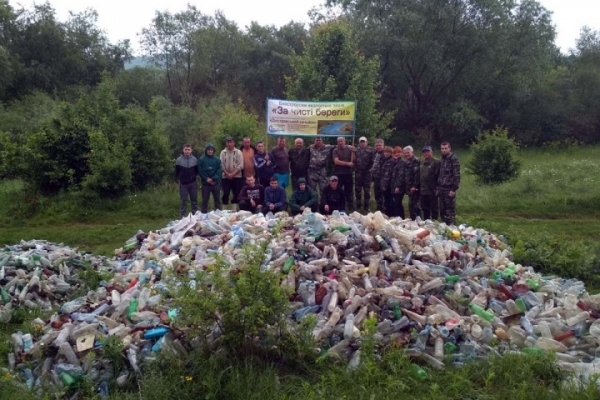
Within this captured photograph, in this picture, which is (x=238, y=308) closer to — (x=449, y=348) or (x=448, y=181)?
(x=449, y=348)

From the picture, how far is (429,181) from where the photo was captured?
35.1 ft

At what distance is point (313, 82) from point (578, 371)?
515 inches

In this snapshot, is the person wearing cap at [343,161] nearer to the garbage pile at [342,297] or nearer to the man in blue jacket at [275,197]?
the man in blue jacket at [275,197]

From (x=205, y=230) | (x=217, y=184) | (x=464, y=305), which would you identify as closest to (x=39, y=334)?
(x=205, y=230)

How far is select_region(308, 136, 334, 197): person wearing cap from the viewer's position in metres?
11.6

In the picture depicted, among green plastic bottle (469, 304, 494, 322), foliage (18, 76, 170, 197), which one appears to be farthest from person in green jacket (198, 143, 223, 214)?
green plastic bottle (469, 304, 494, 322)

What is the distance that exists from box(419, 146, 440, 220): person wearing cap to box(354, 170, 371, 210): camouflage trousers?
4.43 ft

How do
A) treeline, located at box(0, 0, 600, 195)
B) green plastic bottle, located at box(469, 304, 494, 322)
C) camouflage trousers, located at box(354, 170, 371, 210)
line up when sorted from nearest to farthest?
green plastic bottle, located at box(469, 304, 494, 322), camouflage trousers, located at box(354, 170, 371, 210), treeline, located at box(0, 0, 600, 195)

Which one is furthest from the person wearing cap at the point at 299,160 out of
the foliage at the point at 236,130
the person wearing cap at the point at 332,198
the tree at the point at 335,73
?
the tree at the point at 335,73

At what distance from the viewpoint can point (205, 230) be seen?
26.5 feet

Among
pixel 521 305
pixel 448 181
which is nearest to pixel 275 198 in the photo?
pixel 448 181

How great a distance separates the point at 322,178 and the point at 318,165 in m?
0.28

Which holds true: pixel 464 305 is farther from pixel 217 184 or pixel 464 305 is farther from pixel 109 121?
pixel 109 121

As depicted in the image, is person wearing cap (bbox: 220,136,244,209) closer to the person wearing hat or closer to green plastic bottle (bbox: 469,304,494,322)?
the person wearing hat
